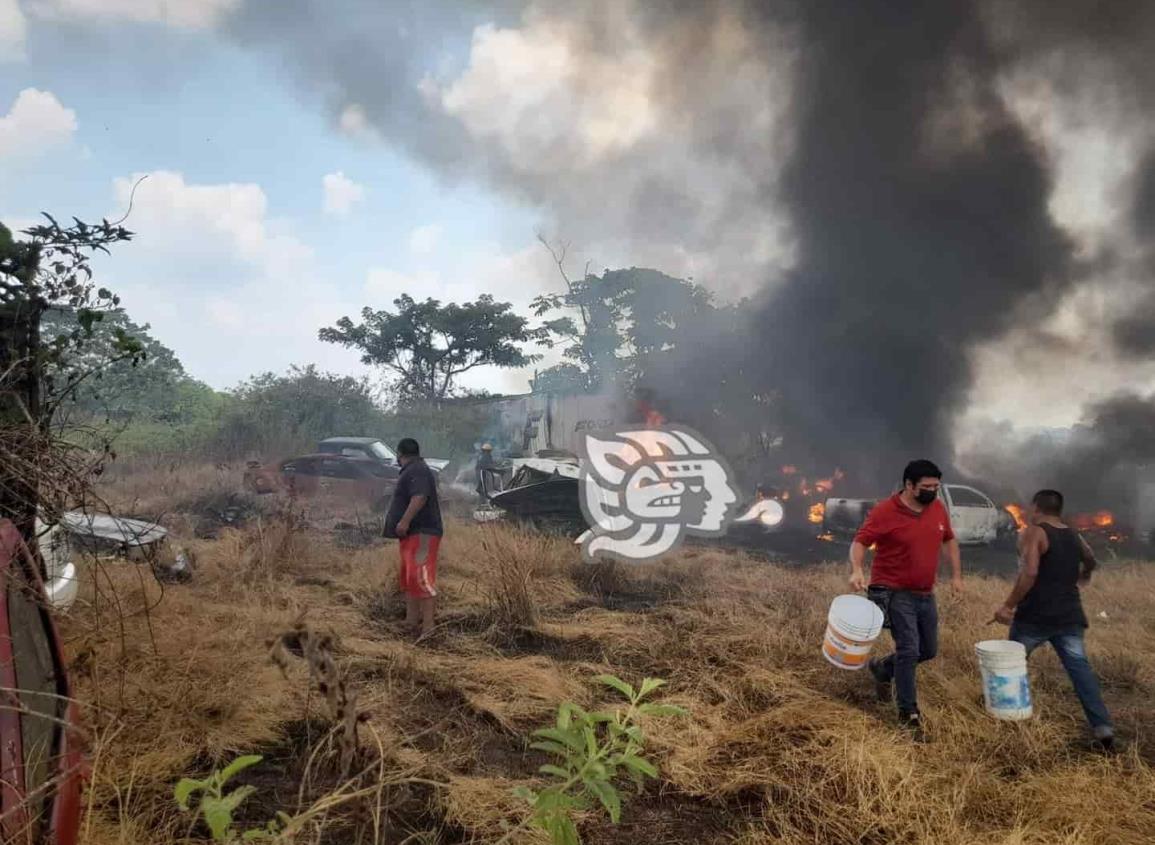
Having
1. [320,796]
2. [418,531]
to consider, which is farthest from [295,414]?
[320,796]

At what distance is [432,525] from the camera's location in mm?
5844

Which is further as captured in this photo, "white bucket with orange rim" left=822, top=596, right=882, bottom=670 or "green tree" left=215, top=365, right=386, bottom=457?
"green tree" left=215, top=365, right=386, bottom=457

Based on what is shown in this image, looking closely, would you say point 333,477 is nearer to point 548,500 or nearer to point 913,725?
point 548,500

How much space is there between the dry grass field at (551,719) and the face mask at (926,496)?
1186 millimetres

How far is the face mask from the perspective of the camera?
13.0 ft

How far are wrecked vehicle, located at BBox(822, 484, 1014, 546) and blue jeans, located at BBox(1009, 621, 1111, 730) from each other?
7.60m

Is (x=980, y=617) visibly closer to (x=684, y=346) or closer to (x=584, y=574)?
(x=584, y=574)

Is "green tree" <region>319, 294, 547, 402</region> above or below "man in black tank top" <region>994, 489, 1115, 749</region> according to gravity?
above

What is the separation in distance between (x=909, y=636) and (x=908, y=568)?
375mm

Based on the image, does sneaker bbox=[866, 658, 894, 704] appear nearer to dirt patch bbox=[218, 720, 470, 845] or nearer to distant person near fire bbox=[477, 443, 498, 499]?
dirt patch bbox=[218, 720, 470, 845]

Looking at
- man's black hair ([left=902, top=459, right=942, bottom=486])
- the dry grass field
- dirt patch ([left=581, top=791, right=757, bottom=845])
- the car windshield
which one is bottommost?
dirt patch ([left=581, top=791, right=757, bottom=845])

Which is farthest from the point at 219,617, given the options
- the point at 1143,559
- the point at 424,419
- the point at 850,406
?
the point at 424,419

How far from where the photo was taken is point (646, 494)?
36.4 feet

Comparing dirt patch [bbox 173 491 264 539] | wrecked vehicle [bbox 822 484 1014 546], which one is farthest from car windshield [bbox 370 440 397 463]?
wrecked vehicle [bbox 822 484 1014 546]
